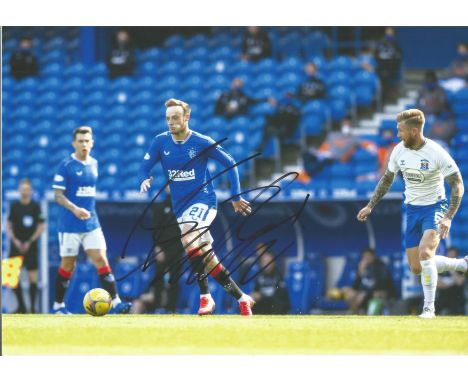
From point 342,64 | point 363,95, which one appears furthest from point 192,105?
point 363,95

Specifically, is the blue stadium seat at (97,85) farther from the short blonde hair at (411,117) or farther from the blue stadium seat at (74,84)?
the short blonde hair at (411,117)

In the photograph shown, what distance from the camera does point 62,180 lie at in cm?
1179

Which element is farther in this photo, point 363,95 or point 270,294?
point 363,95

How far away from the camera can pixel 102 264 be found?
39.4 feet

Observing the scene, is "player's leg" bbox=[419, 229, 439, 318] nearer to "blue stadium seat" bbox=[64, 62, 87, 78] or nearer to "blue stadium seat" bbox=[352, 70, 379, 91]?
"blue stadium seat" bbox=[352, 70, 379, 91]

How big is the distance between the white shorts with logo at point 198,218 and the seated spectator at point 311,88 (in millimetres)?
7187

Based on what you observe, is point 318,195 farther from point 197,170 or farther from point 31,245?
point 197,170

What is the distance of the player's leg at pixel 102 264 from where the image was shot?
11836mm

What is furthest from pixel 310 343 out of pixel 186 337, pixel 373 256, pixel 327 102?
pixel 327 102

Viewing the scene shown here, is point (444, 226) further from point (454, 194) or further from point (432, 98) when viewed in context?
point (432, 98)

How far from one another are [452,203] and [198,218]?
229cm

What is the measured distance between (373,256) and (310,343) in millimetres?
6020

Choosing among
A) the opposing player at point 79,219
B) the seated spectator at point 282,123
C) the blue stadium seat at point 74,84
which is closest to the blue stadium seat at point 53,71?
the blue stadium seat at point 74,84

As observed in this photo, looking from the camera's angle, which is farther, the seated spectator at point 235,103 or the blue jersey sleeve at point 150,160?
the seated spectator at point 235,103
